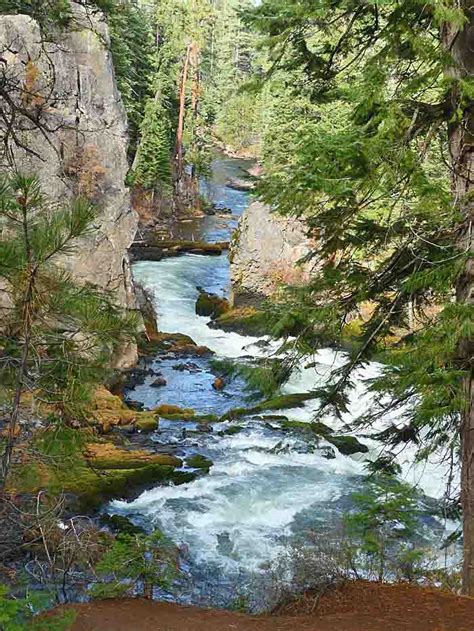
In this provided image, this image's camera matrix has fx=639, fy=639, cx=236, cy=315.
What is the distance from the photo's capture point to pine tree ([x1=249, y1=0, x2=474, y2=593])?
15.3 feet

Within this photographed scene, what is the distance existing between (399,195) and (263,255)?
17.9 m

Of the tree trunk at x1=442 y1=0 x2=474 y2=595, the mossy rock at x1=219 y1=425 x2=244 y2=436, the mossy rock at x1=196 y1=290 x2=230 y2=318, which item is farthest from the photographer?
the mossy rock at x1=196 y1=290 x2=230 y2=318

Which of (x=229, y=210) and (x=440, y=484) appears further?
(x=229, y=210)

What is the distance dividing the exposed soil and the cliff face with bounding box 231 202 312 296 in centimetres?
1626

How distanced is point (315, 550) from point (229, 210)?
33.5 metres

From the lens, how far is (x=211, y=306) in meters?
22.0

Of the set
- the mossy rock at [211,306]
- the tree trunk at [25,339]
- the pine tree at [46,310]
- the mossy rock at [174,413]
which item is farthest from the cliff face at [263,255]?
the tree trunk at [25,339]

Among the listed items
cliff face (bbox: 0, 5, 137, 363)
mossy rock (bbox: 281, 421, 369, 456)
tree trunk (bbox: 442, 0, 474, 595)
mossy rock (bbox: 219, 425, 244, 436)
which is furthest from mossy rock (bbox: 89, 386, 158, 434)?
tree trunk (bbox: 442, 0, 474, 595)

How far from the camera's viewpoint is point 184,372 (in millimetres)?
17672

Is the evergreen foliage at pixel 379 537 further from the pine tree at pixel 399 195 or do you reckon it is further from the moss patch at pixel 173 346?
the moss patch at pixel 173 346

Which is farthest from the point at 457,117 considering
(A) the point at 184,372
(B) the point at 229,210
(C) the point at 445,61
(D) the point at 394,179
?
(B) the point at 229,210

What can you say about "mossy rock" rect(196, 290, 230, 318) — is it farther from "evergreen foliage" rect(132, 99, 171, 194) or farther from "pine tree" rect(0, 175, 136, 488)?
"pine tree" rect(0, 175, 136, 488)

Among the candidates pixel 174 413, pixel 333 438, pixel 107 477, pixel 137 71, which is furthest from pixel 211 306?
pixel 137 71

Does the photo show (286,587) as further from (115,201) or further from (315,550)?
(115,201)
